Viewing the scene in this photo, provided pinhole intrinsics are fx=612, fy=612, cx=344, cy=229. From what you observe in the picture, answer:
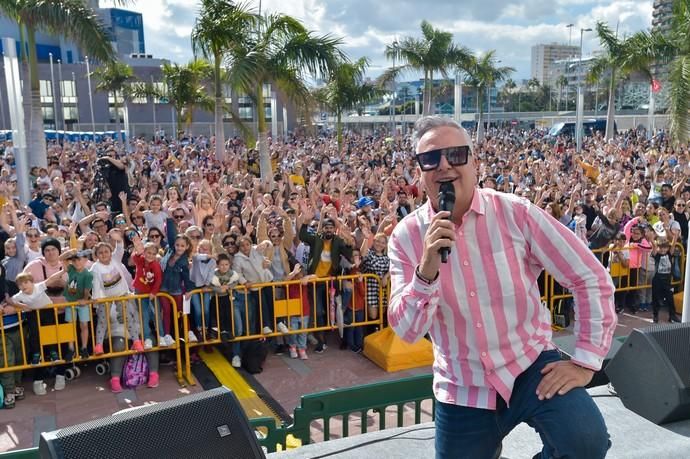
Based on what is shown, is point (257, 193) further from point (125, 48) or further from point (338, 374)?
point (125, 48)

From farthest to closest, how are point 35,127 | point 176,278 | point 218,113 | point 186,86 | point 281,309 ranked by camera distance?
point 186,86 → point 218,113 → point 35,127 → point 281,309 → point 176,278

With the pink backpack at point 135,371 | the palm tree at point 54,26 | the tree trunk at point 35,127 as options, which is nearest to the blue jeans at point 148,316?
the pink backpack at point 135,371

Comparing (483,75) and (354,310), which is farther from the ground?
(483,75)

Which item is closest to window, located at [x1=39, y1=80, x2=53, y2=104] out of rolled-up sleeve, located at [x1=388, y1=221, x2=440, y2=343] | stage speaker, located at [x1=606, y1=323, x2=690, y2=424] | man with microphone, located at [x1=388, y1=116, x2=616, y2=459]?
stage speaker, located at [x1=606, y1=323, x2=690, y2=424]

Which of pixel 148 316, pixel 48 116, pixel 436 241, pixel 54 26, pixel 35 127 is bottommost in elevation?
pixel 148 316

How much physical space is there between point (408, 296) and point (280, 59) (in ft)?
41.9

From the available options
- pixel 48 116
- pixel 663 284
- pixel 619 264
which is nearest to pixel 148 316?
pixel 619 264

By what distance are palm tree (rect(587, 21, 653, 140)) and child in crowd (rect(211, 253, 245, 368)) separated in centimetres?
1807

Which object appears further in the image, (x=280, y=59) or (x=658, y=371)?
(x=280, y=59)

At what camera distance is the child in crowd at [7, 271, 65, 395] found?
20.3ft

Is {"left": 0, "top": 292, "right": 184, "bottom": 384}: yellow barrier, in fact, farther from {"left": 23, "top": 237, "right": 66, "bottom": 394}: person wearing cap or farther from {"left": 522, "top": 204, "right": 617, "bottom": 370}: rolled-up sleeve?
{"left": 522, "top": 204, "right": 617, "bottom": 370}: rolled-up sleeve

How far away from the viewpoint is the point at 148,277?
6.79 m

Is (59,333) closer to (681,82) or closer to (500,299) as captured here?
(500,299)

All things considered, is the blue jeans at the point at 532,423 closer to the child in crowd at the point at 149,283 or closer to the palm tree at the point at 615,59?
the child in crowd at the point at 149,283
